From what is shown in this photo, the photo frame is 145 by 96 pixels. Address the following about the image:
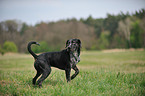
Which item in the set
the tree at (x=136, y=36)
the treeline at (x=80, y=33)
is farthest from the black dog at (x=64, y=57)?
the tree at (x=136, y=36)

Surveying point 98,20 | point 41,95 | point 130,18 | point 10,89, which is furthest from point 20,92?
point 98,20

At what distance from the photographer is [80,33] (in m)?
41.7

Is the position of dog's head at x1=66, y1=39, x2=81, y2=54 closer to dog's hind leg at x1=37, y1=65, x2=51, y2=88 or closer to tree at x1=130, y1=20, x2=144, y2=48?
dog's hind leg at x1=37, y1=65, x2=51, y2=88

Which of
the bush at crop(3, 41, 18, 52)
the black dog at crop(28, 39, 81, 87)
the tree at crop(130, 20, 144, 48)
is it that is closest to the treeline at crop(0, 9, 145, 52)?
the tree at crop(130, 20, 144, 48)

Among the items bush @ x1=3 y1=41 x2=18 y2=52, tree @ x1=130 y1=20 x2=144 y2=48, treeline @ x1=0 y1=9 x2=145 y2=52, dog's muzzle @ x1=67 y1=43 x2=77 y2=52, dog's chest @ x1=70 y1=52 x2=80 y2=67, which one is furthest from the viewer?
tree @ x1=130 y1=20 x2=144 y2=48

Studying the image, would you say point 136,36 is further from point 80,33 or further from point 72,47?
point 72,47

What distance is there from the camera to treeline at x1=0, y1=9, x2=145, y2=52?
35900 mm

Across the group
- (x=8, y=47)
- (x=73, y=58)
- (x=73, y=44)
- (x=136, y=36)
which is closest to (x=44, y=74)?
(x=73, y=58)

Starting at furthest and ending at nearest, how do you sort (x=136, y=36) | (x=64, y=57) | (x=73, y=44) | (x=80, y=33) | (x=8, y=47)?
(x=136, y=36) < (x=80, y=33) < (x=8, y=47) < (x=64, y=57) < (x=73, y=44)

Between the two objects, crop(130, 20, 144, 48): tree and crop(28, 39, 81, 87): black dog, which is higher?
crop(130, 20, 144, 48): tree

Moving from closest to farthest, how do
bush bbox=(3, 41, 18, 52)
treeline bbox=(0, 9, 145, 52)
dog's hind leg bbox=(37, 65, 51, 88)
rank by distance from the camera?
dog's hind leg bbox=(37, 65, 51, 88)
bush bbox=(3, 41, 18, 52)
treeline bbox=(0, 9, 145, 52)

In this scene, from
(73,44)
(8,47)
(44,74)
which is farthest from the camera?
(8,47)

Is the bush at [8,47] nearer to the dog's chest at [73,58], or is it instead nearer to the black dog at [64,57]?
the black dog at [64,57]

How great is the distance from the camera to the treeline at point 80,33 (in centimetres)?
3590
